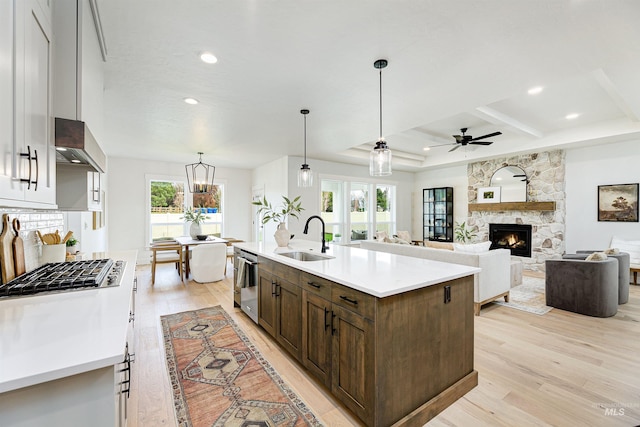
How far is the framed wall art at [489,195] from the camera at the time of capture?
21.6ft

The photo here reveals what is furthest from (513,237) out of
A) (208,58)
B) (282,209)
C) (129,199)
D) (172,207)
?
(129,199)

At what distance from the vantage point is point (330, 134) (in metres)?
4.50

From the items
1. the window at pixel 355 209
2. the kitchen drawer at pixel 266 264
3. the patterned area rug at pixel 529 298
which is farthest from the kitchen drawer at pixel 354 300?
the window at pixel 355 209

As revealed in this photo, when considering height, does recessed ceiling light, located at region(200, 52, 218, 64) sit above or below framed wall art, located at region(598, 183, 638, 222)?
above

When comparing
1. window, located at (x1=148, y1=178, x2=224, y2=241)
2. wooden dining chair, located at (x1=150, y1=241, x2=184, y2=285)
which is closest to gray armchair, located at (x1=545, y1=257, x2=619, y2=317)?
wooden dining chair, located at (x1=150, y1=241, x2=184, y2=285)

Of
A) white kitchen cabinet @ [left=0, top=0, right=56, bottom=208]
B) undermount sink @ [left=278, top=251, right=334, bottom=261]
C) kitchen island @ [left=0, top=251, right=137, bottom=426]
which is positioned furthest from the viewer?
undermount sink @ [left=278, top=251, right=334, bottom=261]

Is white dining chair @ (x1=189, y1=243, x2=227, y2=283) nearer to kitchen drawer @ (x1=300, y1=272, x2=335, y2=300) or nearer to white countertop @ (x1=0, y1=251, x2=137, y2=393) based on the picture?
kitchen drawer @ (x1=300, y1=272, x2=335, y2=300)

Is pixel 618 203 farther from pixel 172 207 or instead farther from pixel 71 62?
pixel 172 207

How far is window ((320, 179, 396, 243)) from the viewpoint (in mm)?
7070

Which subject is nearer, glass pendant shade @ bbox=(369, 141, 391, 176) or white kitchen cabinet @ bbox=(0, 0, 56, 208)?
white kitchen cabinet @ bbox=(0, 0, 56, 208)

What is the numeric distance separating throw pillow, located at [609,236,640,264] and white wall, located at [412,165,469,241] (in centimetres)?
283

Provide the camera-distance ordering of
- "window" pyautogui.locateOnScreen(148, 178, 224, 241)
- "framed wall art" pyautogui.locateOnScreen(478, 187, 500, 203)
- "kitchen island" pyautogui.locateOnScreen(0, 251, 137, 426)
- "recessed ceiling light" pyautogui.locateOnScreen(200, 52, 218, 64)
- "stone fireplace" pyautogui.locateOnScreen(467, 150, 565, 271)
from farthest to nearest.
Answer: "window" pyautogui.locateOnScreen(148, 178, 224, 241) → "framed wall art" pyautogui.locateOnScreen(478, 187, 500, 203) → "stone fireplace" pyautogui.locateOnScreen(467, 150, 565, 271) → "recessed ceiling light" pyautogui.locateOnScreen(200, 52, 218, 64) → "kitchen island" pyautogui.locateOnScreen(0, 251, 137, 426)

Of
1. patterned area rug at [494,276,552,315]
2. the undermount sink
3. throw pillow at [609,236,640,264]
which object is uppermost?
the undermount sink

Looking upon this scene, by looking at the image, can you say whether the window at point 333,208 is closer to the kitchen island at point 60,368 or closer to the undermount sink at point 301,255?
the undermount sink at point 301,255
